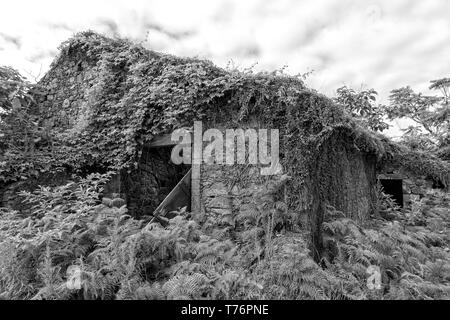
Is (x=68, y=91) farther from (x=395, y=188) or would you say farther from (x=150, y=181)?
(x=395, y=188)

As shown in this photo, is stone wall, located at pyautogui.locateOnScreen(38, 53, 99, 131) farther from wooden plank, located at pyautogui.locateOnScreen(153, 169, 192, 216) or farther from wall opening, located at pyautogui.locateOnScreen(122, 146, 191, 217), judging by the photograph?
wooden plank, located at pyautogui.locateOnScreen(153, 169, 192, 216)

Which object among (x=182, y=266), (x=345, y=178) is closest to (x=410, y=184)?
(x=345, y=178)

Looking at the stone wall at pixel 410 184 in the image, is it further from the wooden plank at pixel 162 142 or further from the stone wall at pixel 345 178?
the wooden plank at pixel 162 142

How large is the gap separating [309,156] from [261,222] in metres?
1.40

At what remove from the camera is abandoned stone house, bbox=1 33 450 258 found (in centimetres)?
556

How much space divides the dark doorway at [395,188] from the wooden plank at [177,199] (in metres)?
6.33

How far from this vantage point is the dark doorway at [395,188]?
947cm

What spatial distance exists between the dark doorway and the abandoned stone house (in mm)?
289

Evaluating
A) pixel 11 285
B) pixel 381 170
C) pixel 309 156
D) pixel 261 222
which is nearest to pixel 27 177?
pixel 11 285

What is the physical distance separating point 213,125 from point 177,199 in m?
1.59

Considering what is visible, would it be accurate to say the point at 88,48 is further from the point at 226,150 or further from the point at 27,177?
the point at 226,150

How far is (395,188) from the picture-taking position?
9719 mm

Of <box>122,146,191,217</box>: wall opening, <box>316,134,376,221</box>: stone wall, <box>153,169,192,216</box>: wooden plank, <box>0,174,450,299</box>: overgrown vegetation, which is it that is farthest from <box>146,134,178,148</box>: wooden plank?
<box>316,134,376,221</box>: stone wall

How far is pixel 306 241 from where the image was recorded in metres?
5.23
